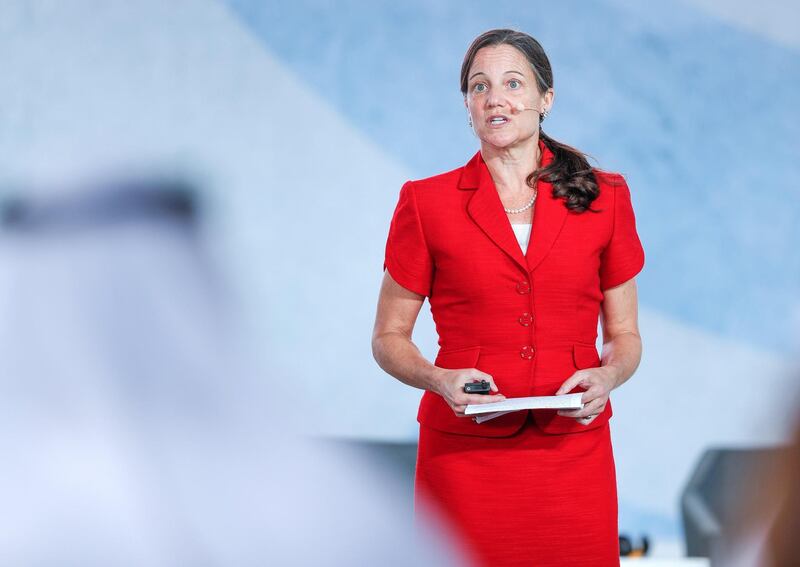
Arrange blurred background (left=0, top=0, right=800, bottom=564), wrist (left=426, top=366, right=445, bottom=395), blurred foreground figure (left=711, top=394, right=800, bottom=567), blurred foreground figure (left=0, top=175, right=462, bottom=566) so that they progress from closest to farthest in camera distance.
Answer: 1. wrist (left=426, top=366, right=445, bottom=395)
2. blurred foreground figure (left=711, top=394, right=800, bottom=567)
3. blurred foreground figure (left=0, top=175, right=462, bottom=566)
4. blurred background (left=0, top=0, right=800, bottom=564)

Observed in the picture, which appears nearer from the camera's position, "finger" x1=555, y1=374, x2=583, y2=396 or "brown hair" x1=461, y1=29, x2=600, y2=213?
"finger" x1=555, y1=374, x2=583, y2=396

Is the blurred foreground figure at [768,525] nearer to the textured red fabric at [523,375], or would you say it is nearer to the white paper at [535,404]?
the textured red fabric at [523,375]

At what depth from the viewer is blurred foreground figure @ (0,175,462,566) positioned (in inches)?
144

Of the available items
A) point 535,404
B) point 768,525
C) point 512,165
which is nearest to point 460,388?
point 535,404

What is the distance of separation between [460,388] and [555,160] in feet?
1.52

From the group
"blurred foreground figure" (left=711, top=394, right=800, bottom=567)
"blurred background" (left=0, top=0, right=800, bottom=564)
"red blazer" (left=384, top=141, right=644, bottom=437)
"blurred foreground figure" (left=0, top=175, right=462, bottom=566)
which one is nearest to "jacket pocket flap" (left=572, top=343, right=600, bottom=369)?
"red blazer" (left=384, top=141, right=644, bottom=437)

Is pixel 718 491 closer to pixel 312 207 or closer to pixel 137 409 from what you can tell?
pixel 312 207

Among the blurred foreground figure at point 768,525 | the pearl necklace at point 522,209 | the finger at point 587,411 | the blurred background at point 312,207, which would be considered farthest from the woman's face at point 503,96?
the blurred background at point 312,207

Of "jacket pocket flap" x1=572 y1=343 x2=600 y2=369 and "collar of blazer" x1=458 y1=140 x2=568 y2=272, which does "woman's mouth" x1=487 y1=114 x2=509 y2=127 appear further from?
"jacket pocket flap" x1=572 y1=343 x2=600 y2=369

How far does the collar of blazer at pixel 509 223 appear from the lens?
1751 millimetres

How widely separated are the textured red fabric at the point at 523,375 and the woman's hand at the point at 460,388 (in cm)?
6

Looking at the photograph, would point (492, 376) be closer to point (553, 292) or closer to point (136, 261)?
point (553, 292)

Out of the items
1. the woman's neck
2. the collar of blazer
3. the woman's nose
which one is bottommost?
the collar of blazer

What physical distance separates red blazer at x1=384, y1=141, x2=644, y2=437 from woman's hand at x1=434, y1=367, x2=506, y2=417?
0.19 feet
